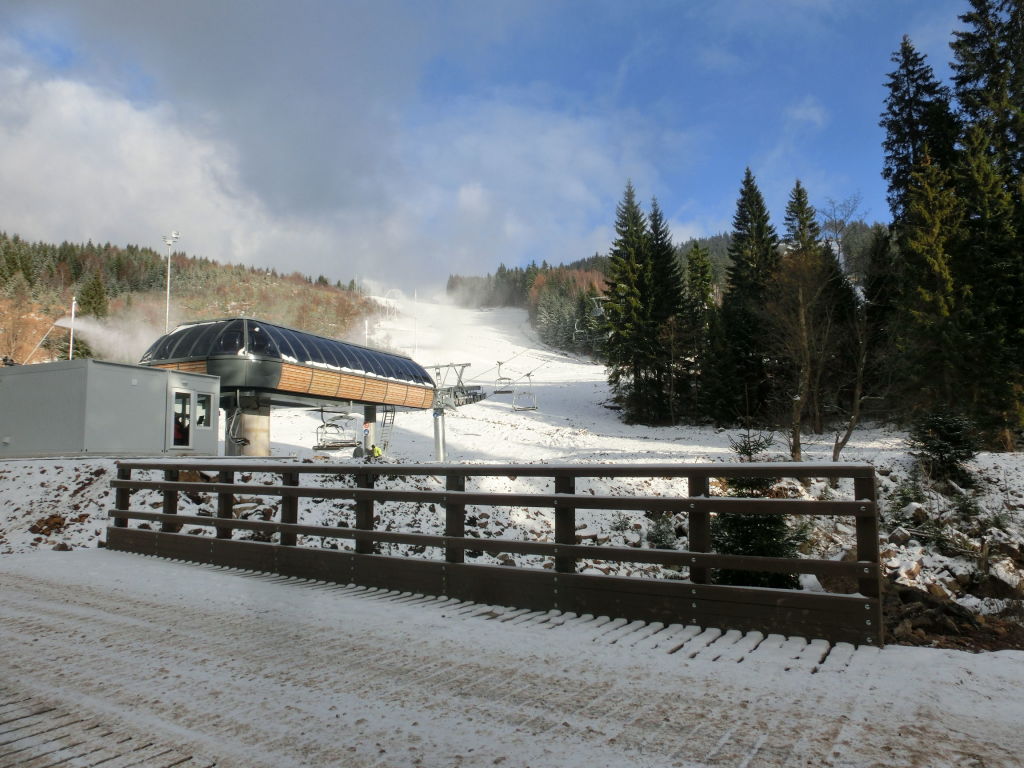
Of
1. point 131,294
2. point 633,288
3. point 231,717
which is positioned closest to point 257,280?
point 131,294

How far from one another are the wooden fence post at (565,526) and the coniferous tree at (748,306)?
939 inches

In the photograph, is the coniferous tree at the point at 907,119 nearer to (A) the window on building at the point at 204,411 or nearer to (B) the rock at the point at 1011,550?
(B) the rock at the point at 1011,550

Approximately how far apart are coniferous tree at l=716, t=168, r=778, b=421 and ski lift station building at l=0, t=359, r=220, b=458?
22.2m

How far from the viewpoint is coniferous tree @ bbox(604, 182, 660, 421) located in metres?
41.8

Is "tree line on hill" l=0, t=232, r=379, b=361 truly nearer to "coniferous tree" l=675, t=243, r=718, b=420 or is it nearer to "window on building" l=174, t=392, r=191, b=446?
"window on building" l=174, t=392, r=191, b=446

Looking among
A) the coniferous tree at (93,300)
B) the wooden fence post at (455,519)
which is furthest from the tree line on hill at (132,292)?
the wooden fence post at (455,519)

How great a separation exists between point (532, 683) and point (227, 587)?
3855 millimetres

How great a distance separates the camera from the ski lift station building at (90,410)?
50.0ft

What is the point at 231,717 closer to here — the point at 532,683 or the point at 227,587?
the point at 532,683

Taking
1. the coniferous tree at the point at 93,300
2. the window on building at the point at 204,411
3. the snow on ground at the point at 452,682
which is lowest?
the snow on ground at the point at 452,682

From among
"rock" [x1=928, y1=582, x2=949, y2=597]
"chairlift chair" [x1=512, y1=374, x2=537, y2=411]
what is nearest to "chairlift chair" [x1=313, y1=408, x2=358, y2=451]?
"chairlift chair" [x1=512, y1=374, x2=537, y2=411]

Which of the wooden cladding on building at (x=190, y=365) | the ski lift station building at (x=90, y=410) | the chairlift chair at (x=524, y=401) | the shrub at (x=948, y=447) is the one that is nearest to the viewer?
the ski lift station building at (x=90, y=410)

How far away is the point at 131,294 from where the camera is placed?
306ft

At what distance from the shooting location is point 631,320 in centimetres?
4341
